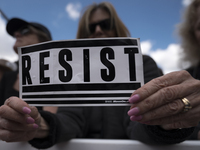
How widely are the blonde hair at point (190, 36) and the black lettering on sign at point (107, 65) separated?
1.31 meters

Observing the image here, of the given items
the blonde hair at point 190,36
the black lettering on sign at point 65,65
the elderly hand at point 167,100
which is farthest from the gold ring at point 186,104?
the blonde hair at point 190,36

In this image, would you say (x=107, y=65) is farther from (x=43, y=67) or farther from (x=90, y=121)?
(x=90, y=121)

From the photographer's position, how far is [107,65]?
2.05ft

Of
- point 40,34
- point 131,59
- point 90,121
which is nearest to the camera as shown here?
point 131,59

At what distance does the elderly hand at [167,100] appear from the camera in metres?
0.51

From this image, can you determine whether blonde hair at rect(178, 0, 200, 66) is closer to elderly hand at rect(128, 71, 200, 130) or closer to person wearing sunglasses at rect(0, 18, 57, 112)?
elderly hand at rect(128, 71, 200, 130)

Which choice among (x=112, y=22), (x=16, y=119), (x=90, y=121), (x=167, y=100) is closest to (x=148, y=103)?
(x=167, y=100)

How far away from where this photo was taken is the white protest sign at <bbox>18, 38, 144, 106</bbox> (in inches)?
23.9

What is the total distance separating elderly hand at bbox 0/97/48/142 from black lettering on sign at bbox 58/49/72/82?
7.3 inches

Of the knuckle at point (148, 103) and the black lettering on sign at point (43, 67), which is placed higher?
the black lettering on sign at point (43, 67)

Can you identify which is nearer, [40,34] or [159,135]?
[159,135]

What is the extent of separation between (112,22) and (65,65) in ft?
3.31

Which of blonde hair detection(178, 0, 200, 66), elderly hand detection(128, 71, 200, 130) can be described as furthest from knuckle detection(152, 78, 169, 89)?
blonde hair detection(178, 0, 200, 66)

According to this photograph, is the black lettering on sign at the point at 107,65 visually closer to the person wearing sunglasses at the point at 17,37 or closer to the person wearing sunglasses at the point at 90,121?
the person wearing sunglasses at the point at 90,121
